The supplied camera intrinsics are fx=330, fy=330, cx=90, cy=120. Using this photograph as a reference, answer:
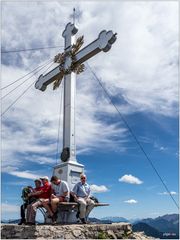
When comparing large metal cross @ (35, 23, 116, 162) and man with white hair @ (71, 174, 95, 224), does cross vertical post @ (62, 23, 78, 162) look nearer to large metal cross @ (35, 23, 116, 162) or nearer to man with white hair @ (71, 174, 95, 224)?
large metal cross @ (35, 23, 116, 162)

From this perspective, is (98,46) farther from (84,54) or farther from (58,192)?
(58,192)

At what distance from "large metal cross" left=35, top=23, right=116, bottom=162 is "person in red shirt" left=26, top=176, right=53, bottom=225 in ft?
6.16

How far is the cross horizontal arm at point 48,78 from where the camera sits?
11.4 metres

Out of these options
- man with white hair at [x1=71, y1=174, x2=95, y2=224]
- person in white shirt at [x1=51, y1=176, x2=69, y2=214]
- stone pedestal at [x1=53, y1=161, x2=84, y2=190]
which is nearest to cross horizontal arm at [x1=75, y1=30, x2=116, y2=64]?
stone pedestal at [x1=53, y1=161, x2=84, y2=190]

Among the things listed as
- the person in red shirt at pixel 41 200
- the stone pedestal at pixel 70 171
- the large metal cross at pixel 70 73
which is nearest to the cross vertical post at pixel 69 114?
the large metal cross at pixel 70 73

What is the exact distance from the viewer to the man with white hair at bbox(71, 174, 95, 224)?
834 cm

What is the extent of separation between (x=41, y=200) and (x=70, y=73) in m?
4.75

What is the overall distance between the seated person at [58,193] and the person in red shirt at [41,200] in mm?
122

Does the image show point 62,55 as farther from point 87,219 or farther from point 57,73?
point 87,219

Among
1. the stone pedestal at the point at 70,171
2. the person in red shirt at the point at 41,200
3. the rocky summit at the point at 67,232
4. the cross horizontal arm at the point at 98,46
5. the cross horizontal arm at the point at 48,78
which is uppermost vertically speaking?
the cross horizontal arm at the point at 98,46

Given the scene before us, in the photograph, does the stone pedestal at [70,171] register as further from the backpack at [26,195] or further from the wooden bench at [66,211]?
the backpack at [26,195]

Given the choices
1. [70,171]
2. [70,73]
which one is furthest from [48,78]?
[70,171]

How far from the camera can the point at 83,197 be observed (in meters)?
8.57

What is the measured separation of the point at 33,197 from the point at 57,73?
16.0 ft
